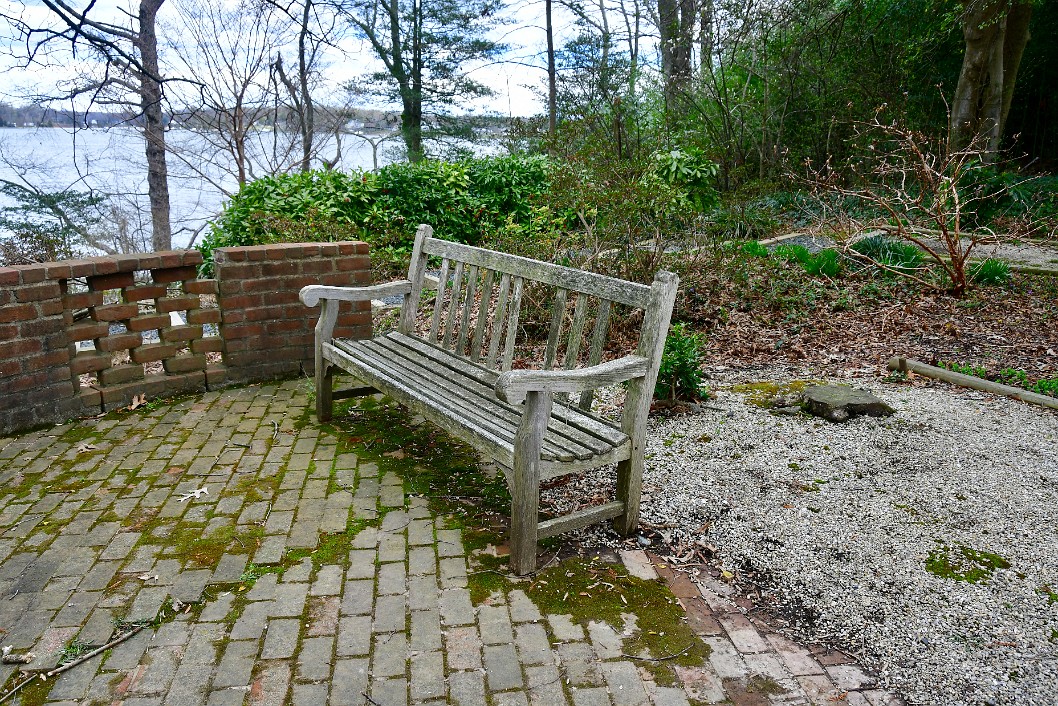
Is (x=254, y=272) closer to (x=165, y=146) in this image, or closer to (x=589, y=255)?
(x=589, y=255)

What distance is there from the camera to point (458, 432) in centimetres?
333

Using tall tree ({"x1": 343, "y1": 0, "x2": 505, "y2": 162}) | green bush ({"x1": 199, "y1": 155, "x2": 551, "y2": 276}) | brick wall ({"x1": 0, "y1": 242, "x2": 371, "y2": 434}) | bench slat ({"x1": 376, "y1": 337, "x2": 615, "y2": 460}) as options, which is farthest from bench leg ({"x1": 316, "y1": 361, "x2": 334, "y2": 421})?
tall tree ({"x1": 343, "y1": 0, "x2": 505, "y2": 162})

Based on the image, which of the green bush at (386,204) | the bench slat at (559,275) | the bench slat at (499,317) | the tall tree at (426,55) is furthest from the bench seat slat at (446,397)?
the tall tree at (426,55)

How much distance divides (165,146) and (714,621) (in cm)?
1371

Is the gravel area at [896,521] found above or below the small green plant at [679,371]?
below

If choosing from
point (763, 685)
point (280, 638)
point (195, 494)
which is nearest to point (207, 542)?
point (195, 494)

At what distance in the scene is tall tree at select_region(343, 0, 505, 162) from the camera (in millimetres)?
19781

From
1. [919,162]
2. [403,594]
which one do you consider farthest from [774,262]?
[403,594]

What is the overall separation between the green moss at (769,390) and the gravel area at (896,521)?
0.16 m

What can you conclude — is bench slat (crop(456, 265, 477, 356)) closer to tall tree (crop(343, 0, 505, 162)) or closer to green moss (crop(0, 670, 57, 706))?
green moss (crop(0, 670, 57, 706))

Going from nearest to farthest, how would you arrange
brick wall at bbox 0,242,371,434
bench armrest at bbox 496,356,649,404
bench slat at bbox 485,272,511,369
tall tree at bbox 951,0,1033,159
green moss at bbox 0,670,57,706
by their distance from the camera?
green moss at bbox 0,670,57,706
bench armrest at bbox 496,356,649,404
bench slat at bbox 485,272,511,369
brick wall at bbox 0,242,371,434
tall tree at bbox 951,0,1033,159

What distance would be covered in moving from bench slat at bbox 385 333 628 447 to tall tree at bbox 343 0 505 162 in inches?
640

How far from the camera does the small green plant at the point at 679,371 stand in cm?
459

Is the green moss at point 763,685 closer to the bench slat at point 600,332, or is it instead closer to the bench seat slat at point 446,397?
the bench seat slat at point 446,397
